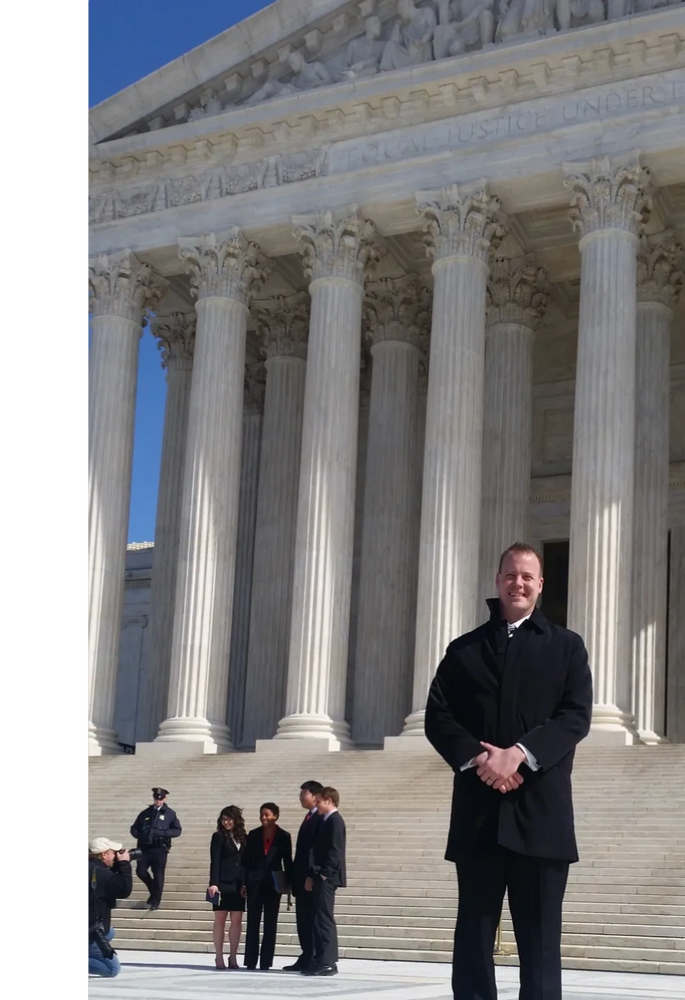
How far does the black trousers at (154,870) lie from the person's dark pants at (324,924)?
651 centimetres

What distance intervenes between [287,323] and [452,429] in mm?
12094

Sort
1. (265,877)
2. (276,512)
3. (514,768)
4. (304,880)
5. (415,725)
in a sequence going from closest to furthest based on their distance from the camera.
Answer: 1. (514,768)
2. (304,880)
3. (265,877)
4. (415,725)
5. (276,512)

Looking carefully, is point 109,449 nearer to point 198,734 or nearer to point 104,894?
point 198,734

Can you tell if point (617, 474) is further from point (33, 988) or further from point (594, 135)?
point (33, 988)

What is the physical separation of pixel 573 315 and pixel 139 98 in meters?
15.6

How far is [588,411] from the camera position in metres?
37.1

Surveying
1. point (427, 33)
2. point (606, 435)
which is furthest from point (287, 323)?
point (606, 435)

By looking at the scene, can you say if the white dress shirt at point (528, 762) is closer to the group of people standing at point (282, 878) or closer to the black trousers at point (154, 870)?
the group of people standing at point (282, 878)

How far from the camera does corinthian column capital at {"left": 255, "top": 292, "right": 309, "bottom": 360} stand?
49125 mm

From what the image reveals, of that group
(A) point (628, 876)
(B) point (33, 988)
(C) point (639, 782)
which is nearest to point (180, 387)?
(C) point (639, 782)

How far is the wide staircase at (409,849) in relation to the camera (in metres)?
22.2

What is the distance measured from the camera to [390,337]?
47.4 m

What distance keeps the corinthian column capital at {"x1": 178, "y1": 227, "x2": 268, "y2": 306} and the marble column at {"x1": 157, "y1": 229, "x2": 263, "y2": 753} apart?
29 mm

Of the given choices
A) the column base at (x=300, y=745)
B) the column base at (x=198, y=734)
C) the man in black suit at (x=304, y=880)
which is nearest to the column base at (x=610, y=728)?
the column base at (x=300, y=745)
